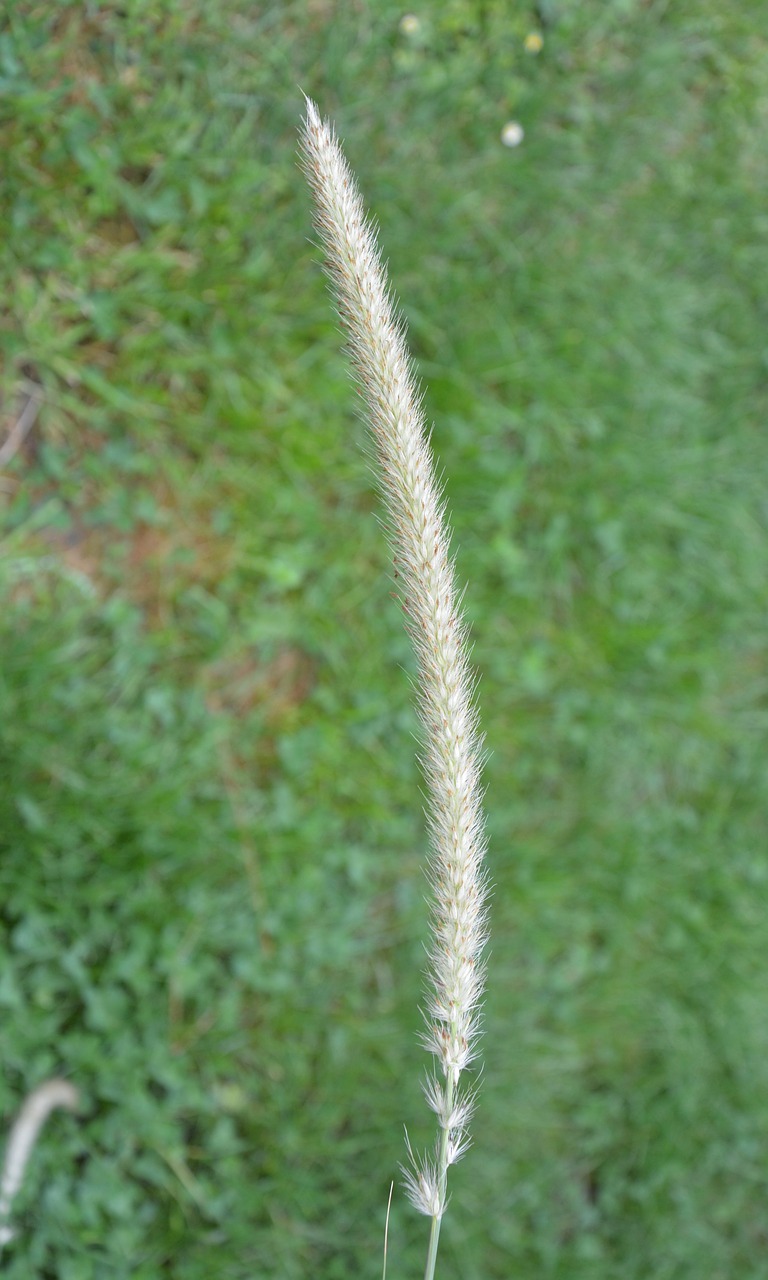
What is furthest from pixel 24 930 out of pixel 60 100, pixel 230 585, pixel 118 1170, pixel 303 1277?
pixel 60 100

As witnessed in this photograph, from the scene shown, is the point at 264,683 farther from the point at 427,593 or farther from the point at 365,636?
the point at 427,593

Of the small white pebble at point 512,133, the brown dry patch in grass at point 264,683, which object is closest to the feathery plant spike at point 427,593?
the brown dry patch in grass at point 264,683

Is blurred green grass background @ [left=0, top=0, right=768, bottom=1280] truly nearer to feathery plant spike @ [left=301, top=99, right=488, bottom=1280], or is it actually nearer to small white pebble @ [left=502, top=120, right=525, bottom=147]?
small white pebble @ [left=502, top=120, right=525, bottom=147]

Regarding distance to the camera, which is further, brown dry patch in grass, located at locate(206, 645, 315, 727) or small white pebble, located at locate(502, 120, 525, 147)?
small white pebble, located at locate(502, 120, 525, 147)

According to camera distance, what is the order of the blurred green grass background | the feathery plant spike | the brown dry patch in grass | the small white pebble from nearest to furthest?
the feathery plant spike, the blurred green grass background, the brown dry patch in grass, the small white pebble

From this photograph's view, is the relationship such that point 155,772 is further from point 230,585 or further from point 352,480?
point 352,480

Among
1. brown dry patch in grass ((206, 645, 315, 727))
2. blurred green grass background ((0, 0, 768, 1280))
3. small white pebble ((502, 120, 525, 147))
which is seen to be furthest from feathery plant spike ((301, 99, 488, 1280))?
small white pebble ((502, 120, 525, 147))

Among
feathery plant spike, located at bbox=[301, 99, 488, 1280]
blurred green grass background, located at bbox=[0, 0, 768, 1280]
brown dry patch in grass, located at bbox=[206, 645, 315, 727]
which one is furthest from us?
brown dry patch in grass, located at bbox=[206, 645, 315, 727]

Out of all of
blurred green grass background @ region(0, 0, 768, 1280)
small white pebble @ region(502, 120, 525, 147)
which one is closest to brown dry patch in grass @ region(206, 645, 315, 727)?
blurred green grass background @ region(0, 0, 768, 1280)

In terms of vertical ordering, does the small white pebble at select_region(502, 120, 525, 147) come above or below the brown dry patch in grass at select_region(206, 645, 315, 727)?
above
